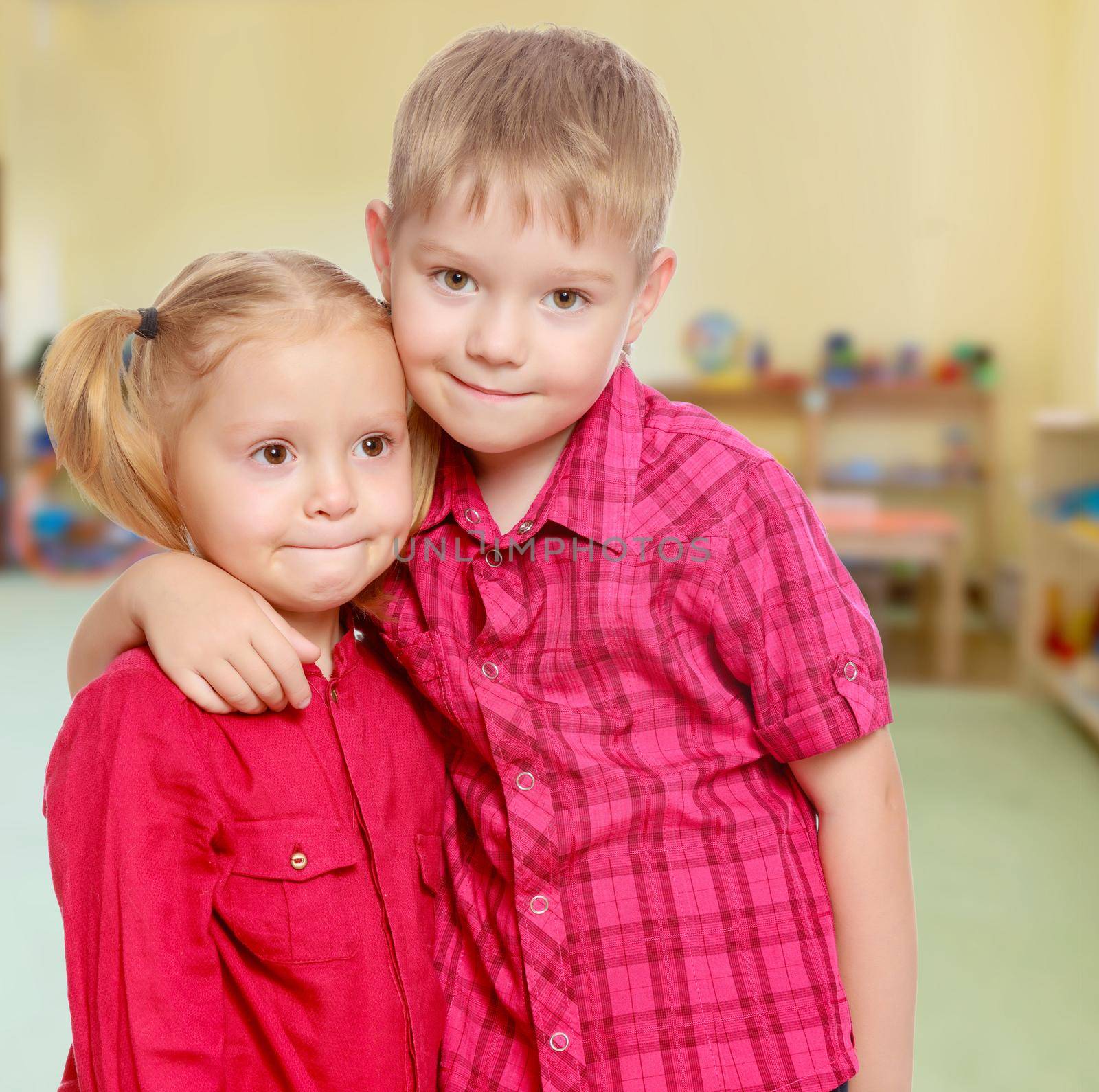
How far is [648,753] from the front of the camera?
0.81 metres

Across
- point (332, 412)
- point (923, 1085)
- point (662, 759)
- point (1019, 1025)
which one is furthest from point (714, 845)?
point (1019, 1025)

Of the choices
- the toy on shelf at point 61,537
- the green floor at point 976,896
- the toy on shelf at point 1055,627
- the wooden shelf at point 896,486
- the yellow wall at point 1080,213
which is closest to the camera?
the green floor at point 976,896

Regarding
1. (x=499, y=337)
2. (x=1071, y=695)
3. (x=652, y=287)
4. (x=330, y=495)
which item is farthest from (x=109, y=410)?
(x=1071, y=695)

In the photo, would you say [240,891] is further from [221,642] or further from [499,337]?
[499,337]

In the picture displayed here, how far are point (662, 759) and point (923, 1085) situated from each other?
105cm

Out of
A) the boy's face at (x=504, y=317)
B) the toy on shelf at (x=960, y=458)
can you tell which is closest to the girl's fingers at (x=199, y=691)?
the boy's face at (x=504, y=317)

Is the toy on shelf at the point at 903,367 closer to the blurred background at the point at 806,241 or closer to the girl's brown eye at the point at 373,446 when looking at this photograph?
the blurred background at the point at 806,241

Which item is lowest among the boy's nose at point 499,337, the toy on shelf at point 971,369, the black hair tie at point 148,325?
the toy on shelf at point 971,369

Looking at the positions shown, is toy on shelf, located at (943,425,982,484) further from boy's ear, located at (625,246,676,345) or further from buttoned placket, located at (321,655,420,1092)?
buttoned placket, located at (321,655,420,1092)

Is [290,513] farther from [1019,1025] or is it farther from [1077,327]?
[1077,327]

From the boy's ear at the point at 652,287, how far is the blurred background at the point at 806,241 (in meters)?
2.26

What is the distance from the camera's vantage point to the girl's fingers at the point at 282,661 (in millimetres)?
750

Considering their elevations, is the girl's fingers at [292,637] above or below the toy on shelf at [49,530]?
above

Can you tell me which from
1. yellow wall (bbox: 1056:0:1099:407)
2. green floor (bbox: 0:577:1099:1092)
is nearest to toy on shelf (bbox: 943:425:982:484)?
yellow wall (bbox: 1056:0:1099:407)
